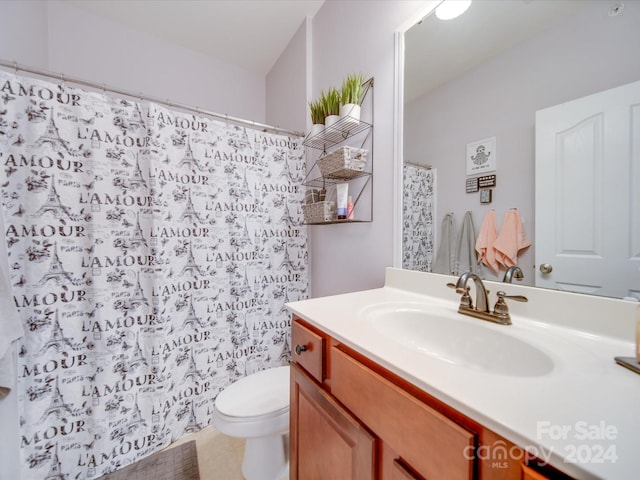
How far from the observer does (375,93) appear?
3.93 ft

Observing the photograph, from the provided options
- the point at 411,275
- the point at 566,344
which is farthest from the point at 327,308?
the point at 566,344

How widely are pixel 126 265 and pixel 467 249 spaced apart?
153cm

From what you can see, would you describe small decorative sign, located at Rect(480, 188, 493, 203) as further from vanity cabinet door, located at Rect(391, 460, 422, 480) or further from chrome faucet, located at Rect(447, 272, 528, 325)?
vanity cabinet door, located at Rect(391, 460, 422, 480)

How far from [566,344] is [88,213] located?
1.76 meters

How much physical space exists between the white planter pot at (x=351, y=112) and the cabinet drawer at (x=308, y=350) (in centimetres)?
97

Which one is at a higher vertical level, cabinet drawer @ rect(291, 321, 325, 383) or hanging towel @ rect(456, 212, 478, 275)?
hanging towel @ rect(456, 212, 478, 275)

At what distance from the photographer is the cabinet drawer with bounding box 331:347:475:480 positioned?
38cm

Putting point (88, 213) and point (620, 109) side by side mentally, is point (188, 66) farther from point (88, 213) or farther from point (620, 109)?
point (620, 109)

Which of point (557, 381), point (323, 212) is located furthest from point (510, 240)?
point (323, 212)

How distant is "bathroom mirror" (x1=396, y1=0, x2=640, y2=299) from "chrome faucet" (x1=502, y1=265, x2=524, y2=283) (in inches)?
0.7

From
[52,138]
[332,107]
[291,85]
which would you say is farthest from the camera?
[291,85]

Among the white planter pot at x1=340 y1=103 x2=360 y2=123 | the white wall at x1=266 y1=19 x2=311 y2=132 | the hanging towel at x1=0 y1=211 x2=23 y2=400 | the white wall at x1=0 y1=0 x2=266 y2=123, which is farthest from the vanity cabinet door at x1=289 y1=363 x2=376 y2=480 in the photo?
the white wall at x1=0 y1=0 x2=266 y2=123

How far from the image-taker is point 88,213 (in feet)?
3.62

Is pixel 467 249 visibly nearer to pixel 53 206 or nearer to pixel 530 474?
pixel 530 474
